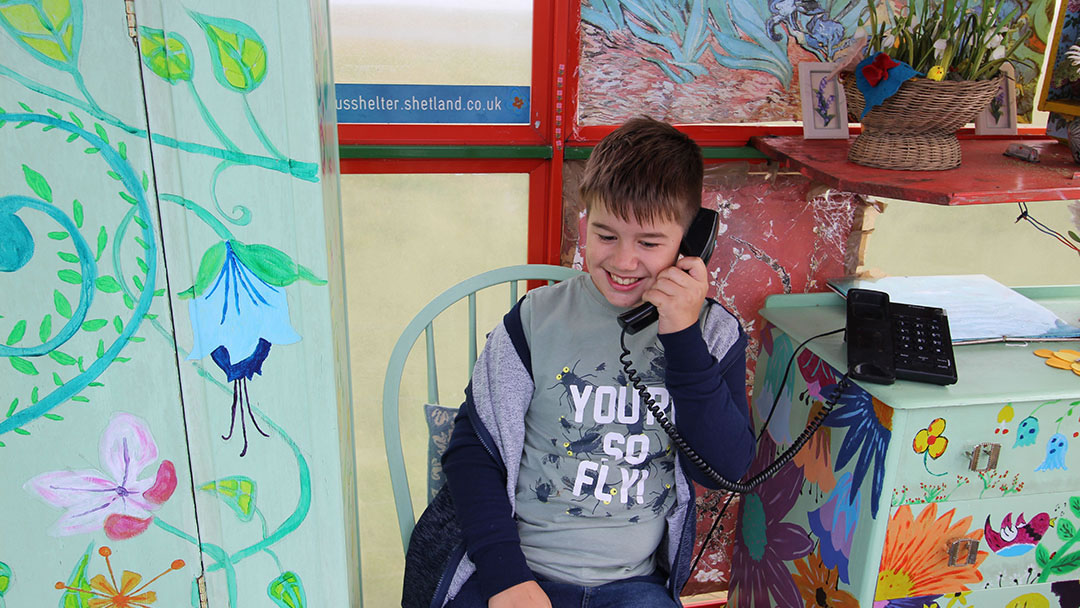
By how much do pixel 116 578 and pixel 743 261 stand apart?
47.5 inches

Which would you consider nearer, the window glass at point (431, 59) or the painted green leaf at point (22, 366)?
A: the painted green leaf at point (22, 366)

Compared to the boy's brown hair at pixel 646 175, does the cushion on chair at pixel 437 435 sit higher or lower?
lower

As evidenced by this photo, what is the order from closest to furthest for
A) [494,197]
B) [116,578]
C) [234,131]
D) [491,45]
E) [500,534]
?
[234,131] < [116,578] < [500,534] < [491,45] < [494,197]

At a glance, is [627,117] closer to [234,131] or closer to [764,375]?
[764,375]

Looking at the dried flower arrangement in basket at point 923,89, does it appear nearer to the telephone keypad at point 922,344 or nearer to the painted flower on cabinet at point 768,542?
the telephone keypad at point 922,344

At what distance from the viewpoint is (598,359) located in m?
1.19

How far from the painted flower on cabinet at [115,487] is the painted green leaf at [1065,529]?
1402 mm

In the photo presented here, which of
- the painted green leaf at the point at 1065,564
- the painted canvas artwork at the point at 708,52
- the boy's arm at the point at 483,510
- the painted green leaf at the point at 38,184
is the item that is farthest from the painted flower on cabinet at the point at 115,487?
the painted green leaf at the point at 1065,564

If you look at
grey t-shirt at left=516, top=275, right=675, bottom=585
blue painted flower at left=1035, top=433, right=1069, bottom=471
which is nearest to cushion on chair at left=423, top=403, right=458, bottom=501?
grey t-shirt at left=516, top=275, right=675, bottom=585

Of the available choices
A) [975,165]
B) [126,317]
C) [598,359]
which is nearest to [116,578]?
[126,317]

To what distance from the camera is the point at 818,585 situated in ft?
4.70

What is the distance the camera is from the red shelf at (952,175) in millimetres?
1222

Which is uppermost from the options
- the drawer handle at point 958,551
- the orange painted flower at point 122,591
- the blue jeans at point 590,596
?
the orange painted flower at point 122,591

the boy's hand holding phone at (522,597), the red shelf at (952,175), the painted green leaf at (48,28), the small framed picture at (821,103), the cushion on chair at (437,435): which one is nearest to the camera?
the painted green leaf at (48,28)
